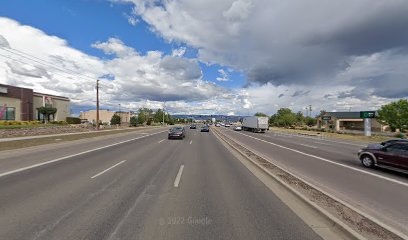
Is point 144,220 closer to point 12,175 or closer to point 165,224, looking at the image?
point 165,224

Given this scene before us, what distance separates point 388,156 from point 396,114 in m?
64.6

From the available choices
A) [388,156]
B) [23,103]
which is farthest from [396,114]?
[23,103]

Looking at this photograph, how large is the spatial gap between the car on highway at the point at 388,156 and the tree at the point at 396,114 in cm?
6222

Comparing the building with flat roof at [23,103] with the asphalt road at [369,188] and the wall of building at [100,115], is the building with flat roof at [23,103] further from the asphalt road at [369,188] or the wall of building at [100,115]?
the asphalt road at [369,188]

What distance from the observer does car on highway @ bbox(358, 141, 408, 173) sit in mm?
11188

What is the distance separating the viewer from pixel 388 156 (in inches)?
467

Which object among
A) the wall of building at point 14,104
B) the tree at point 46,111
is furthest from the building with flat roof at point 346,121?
the wall of building at point 14,104

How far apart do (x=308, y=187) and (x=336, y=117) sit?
376 feet

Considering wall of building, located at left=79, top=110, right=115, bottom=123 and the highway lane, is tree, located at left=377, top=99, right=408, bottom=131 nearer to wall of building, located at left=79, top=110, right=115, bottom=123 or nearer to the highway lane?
the highway lane

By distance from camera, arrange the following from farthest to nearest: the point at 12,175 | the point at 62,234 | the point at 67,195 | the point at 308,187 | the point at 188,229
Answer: the point at 12,175, the point at 308,187, the point at 67,195, the point at 188,229, the point at 62,234

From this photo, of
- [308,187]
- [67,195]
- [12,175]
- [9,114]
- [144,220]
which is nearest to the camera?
[144,220]

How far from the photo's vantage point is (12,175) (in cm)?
938

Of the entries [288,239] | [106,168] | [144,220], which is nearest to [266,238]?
[288,239]

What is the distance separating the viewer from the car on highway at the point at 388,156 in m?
11.2
